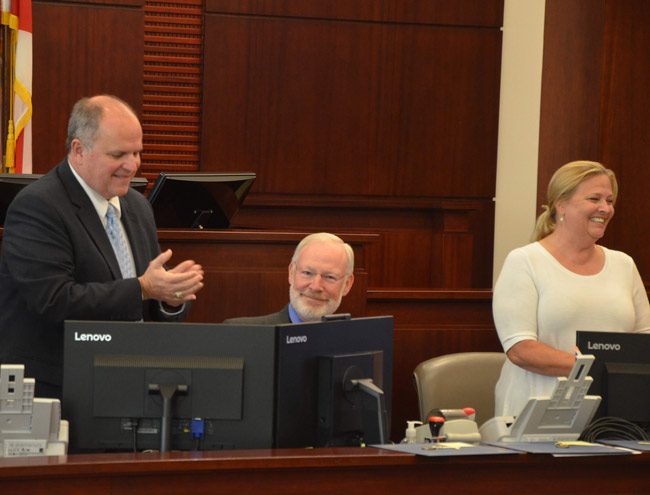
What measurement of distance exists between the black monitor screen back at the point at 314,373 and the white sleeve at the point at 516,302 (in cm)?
117

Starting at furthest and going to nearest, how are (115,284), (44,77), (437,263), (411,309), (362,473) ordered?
A: (437,263)
(44,77)
(411,309)
(115,284)
(362,473)

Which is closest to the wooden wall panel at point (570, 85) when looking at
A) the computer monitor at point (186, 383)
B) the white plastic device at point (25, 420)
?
the computer monitor at point (186, 383)

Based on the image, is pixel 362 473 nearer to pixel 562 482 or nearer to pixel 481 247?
pixel 562 482

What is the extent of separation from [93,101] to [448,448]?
1.47 meters

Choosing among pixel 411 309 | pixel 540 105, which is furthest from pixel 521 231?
pixel 411 309

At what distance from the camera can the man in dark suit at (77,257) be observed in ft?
11.2

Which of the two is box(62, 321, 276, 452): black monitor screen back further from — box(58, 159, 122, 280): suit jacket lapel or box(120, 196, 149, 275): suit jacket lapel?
box(120, 196, 149, 275): suit jacket lapel

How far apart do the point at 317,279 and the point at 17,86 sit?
3567 millimetres

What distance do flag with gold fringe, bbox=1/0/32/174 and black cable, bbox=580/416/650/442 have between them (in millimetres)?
4105

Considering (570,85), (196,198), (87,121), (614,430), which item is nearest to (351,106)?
(570,85)

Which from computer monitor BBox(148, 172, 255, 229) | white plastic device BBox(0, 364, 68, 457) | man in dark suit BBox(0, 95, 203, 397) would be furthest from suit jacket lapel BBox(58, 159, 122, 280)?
computer monitor BBox(148, 172, 255, 229)

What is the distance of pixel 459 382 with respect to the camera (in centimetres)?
454

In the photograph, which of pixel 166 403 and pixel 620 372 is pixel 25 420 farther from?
pixel 620 372

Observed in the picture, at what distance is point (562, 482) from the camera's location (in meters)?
3.10
